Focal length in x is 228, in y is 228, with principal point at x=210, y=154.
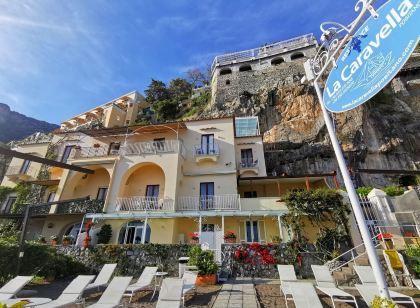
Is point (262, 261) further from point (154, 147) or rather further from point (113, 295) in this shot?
point (154, 147)

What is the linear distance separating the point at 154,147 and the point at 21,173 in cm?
1496

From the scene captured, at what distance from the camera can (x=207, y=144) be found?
20.3 metres

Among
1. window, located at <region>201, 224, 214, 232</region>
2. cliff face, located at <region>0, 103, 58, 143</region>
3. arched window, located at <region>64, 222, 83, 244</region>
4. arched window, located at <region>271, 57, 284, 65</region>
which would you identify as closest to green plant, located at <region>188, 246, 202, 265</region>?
window, located at <region>201, 224, 214, 232</region>

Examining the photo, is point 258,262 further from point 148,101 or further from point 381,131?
point 148,101

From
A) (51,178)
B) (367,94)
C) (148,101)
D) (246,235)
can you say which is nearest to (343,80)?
(367,94)

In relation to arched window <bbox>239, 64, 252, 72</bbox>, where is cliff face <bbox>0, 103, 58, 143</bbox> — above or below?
above

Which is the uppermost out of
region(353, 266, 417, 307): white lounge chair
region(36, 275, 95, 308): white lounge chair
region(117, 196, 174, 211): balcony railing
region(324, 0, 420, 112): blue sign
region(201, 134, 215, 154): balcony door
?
region(201, 134, 215, 154): balcony door

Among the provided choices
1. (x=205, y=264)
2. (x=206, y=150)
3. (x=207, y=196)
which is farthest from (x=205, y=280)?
(x=206, y=150)

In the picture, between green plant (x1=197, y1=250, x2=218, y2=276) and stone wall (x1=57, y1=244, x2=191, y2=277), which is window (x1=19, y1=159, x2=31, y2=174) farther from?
green plant (x1=197, y1=250, x2=218, y2=276)

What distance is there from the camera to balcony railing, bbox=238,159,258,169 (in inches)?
803

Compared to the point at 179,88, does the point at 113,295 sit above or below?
below

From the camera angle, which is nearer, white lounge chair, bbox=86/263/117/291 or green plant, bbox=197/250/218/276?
white lounge chair, bbox=86/263/117/291

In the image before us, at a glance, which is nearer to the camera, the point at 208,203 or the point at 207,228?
the point at 207,228

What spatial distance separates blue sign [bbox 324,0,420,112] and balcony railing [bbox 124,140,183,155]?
1532 centimetres
